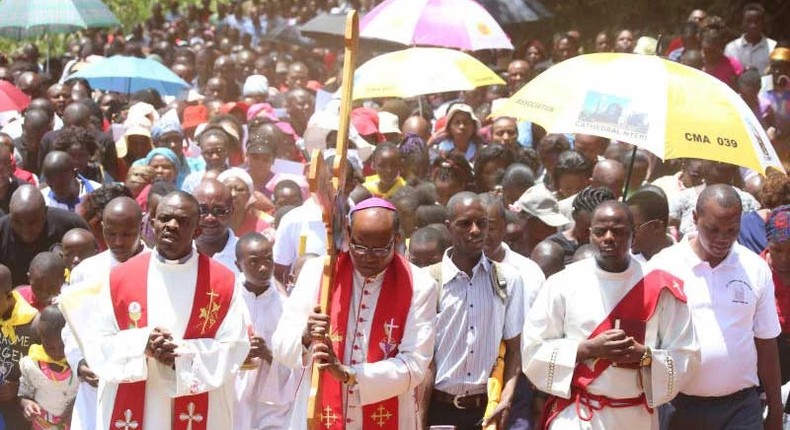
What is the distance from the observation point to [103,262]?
8688 millimetres

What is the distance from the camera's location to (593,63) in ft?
30.4

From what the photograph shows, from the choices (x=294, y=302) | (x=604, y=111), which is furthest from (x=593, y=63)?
(x=294, y=302)

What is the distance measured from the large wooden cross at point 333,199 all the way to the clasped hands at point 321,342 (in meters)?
0.04

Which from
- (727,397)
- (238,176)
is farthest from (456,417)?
(238,176)

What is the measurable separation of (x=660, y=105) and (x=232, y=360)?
2.81 metres

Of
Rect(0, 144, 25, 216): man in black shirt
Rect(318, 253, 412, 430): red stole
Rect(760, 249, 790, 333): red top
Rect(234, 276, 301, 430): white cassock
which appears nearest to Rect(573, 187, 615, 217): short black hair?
Rect(760, 249, 790, 333): red top

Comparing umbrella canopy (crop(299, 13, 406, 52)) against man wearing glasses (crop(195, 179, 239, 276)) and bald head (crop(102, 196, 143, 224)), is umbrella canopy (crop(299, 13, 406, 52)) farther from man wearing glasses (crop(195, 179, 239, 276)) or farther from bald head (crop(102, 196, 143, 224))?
bald head (crop(102, 196, 143, 224))

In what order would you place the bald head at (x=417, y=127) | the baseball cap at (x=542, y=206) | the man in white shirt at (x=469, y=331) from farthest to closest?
1. the bald head at (x=417, y=127)
2. the baseball cap at (x=542, y=206)
3. the man in white shirt at (x=469, y=331)

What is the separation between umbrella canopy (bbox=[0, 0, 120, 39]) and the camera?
17.1 metres

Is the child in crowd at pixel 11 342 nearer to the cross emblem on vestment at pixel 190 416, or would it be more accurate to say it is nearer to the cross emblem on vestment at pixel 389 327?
the cross emblem on vestment at pixel 190 416

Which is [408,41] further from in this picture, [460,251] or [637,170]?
[460,251]

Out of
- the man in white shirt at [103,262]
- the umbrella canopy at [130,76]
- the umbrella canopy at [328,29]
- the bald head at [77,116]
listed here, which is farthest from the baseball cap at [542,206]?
the umbrella canopy at [328,29]

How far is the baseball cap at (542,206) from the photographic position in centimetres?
1084

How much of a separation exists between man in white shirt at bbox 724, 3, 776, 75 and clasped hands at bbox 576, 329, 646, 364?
29.8ft
